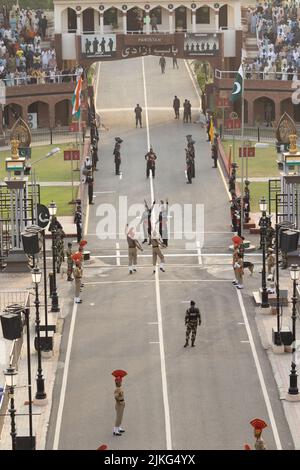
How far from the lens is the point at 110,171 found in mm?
75500

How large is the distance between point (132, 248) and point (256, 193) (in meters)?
14.9

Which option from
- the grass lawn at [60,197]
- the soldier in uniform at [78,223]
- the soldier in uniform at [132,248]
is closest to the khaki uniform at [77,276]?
the soldier in uniform at [132,248]

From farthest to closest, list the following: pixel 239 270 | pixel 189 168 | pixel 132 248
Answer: pixel 189 168 → pixel 132 248 → pixel 239 270

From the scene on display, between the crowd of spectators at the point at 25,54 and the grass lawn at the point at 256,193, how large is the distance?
18656 millimetres

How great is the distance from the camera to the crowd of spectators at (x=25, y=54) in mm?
88312

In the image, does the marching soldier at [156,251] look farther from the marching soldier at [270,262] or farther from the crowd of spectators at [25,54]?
the crowd of spectators at [25,54]

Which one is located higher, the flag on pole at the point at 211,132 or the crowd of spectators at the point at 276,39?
the crowd of spectators at the point at 276,39

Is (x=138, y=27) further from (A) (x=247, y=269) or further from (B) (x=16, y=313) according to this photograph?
(B) (x=16, y=313)

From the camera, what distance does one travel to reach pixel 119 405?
4200cm

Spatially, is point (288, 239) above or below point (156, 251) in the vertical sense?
above

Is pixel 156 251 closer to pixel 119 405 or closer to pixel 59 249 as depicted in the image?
pixel 59 249

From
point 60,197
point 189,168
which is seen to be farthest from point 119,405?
point 189,168

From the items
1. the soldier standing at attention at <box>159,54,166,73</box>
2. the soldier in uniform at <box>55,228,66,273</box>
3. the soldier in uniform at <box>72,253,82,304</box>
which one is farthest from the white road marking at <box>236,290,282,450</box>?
the soldier standing at attention at <box>159,54,166,73</box>
